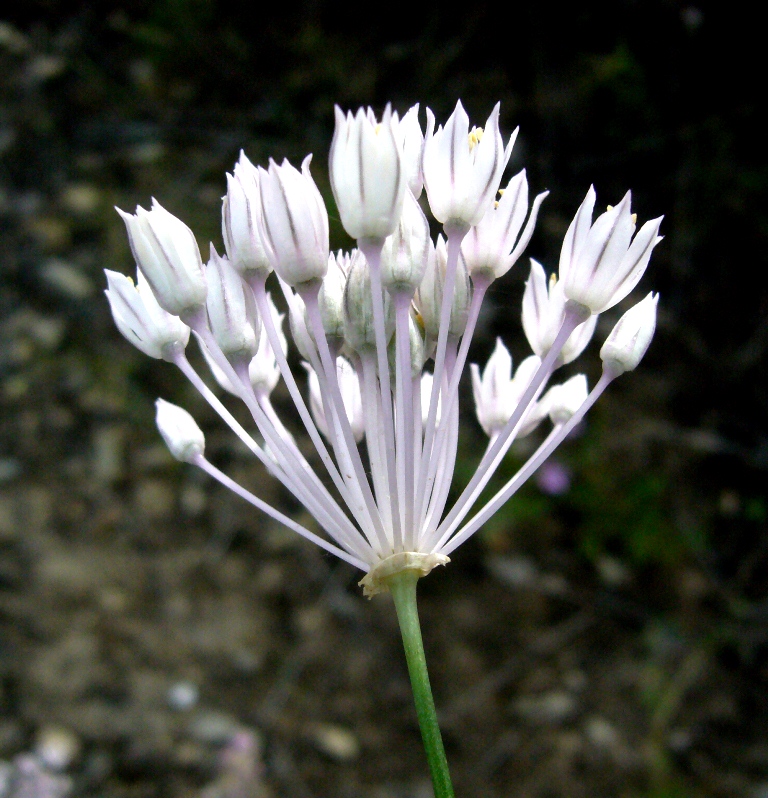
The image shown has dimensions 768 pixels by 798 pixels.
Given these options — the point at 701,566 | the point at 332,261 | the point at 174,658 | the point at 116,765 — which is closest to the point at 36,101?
the point at 174,658

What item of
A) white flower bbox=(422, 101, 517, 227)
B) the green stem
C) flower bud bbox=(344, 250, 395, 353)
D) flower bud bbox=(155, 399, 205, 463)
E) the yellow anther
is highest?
the yellow anther

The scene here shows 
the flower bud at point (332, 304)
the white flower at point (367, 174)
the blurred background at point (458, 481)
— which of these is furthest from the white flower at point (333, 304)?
the blurred background at point (458, 481)

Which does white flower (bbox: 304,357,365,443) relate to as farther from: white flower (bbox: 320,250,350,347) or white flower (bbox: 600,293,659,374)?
white flower (bbox: 600,293,659,374)

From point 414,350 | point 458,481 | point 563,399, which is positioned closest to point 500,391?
point 563,399

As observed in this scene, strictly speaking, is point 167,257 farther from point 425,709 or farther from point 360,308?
point 425,709

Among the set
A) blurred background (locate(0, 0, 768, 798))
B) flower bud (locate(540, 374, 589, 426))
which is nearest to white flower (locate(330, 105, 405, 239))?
flower bud (locate(540, 374, 589, 426))

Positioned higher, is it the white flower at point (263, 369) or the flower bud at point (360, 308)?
the white flower at point (263, 369)

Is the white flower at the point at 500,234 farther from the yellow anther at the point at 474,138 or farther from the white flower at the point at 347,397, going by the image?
the white flower at the point at 347,397

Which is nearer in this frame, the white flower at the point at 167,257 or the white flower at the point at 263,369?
the white flower at the point at 167,257
